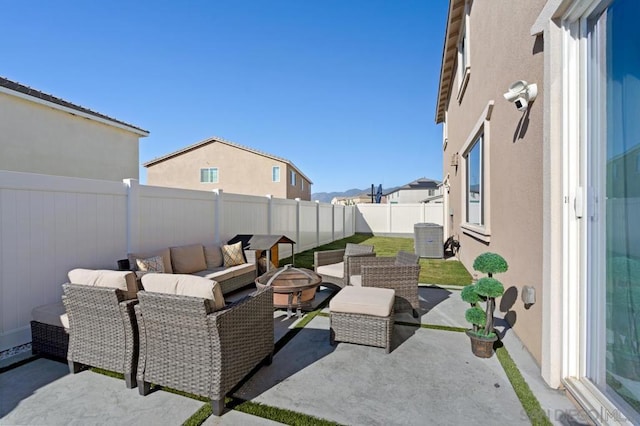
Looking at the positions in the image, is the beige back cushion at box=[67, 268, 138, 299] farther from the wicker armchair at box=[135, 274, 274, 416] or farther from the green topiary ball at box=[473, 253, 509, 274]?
the green topiary ball at box=[473, 253, 509, 274]

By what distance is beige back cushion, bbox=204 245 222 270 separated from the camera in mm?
6223

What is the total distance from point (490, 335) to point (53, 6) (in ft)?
33.8

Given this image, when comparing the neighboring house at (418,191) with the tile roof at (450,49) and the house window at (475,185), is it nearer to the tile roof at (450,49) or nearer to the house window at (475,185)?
the tile roof at (450,49)

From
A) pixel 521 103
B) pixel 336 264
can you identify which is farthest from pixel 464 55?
pixel 336 264

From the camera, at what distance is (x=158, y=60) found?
31.6ft

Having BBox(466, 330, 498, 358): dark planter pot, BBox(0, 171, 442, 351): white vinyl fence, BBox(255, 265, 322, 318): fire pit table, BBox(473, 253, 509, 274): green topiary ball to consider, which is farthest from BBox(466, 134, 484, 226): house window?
BBox(0, 171, 442, 351): white vinyl fence

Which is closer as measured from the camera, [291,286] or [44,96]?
[291,286]

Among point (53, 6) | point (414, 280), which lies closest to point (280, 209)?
point (414, 280)

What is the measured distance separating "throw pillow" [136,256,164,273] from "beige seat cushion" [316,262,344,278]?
2.81 metres

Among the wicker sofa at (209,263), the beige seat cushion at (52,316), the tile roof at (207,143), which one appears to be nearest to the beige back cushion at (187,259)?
the wicker sofa at (209,263)

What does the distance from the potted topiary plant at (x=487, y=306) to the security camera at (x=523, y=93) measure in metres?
1.75

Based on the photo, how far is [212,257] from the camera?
6.29m

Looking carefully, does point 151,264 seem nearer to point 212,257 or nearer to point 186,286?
point 212,257

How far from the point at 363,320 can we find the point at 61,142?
36.7 feet
